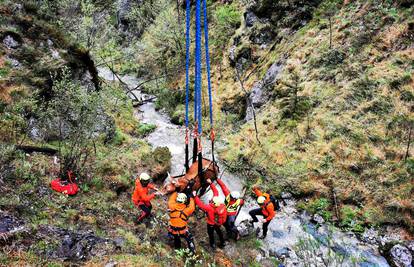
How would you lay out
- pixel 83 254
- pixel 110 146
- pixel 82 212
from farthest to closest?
pixel 110 146, pixel 82 212, pixel 83 254

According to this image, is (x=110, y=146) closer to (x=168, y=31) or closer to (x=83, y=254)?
(x=83, y=254)

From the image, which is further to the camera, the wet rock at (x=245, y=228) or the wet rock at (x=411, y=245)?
the wet rock at (x=245, y=228)

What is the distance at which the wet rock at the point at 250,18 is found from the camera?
20.7m

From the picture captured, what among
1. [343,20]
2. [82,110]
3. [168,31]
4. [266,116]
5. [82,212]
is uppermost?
[343,20]

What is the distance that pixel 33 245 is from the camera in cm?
620

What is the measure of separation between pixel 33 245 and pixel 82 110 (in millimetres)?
5238

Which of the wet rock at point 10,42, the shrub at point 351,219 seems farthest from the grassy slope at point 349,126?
the wet rock at point 10,42

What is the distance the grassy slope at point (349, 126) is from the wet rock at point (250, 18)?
496cm

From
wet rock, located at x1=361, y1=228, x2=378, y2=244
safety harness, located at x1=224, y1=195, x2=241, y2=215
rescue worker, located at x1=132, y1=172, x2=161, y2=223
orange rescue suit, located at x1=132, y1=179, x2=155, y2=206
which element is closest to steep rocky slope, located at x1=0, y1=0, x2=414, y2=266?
wet rock, located at x1=361, y1=228, x2=378, y2=244

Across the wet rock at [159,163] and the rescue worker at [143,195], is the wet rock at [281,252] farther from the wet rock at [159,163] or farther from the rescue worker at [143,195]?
the wet rock at [159,163]

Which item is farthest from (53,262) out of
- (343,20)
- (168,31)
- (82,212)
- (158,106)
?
(168,31)

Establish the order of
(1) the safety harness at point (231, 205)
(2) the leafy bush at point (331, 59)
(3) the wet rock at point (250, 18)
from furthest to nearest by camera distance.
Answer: (3) the wet rock at point (250, 18), (2) the leafy bush at point (331, 59), (1) the safety harness at point (231, 205)

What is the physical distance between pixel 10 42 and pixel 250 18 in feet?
43.9

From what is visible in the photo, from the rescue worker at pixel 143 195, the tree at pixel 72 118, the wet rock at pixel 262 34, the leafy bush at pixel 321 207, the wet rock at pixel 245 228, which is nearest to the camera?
the rescue worker at pixel 143 195
